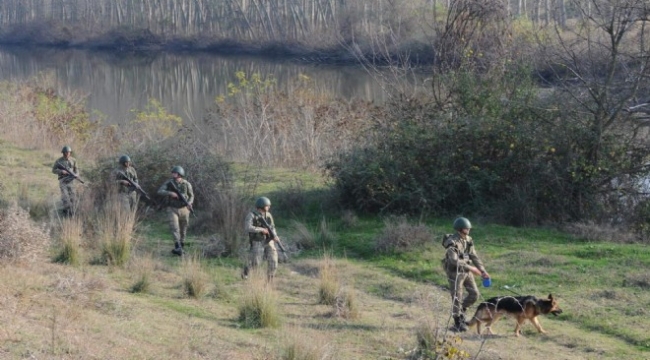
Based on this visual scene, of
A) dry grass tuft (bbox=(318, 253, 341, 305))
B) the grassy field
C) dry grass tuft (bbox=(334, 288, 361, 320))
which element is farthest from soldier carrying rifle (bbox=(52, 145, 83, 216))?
dry grass tuft (bbox=(334, 288, 361, 320))

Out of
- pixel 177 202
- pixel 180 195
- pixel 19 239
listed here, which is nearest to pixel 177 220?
pixel 177 202

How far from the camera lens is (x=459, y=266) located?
400 inches

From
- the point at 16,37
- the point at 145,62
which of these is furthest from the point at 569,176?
the point at 16,37

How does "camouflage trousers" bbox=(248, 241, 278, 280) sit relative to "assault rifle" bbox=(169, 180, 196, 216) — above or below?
below

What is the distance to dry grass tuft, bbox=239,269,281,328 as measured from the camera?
10047 mm

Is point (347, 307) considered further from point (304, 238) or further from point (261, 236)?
point (304, 238)

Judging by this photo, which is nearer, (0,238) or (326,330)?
(326,330)

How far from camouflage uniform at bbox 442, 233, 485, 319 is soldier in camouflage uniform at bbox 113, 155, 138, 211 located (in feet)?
24.0

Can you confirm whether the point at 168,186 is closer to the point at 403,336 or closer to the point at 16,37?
the point at 403,336

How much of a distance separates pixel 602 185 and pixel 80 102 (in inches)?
856

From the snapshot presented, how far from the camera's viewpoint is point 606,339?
403 inches

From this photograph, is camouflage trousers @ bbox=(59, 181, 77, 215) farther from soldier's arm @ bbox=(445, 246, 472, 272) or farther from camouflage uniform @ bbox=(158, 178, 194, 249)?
soldier's arm @ bbox=(445, 246, 472, 272)

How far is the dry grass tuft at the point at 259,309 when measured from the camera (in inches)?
396

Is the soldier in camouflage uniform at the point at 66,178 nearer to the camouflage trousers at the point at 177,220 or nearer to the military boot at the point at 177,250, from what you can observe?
the camouflage trousers at the point at 177,220
